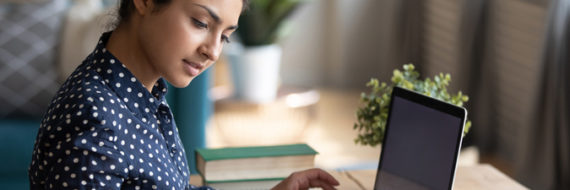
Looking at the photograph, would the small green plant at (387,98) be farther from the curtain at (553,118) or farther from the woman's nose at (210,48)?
the curtain at (553,118)

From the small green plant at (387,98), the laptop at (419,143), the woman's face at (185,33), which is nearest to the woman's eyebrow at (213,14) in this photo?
the woman's face at (185,33)

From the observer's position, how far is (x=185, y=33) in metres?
1.18

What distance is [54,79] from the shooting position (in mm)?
2883

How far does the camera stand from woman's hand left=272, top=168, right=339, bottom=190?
55.3 inches

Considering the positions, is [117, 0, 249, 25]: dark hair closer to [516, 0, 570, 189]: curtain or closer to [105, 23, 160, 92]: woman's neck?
[105, 23, 160, 92]: woman's neck

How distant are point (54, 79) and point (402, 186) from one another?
1794 millimetres

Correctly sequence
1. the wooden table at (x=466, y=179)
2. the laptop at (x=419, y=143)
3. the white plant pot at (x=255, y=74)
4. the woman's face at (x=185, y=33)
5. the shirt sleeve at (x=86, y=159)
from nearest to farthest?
1. the shirt sleeve at (x=86, y=159)
2. the woman's face at (x=185, y=33)
3. the laptop at (x=419, y=143)
4. the wooden table at (x=466, y=179)
5. the white plant pot at (x=255, y=74)

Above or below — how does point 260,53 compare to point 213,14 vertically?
below

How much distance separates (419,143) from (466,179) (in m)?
0.30

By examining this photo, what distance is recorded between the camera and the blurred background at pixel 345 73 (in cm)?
283

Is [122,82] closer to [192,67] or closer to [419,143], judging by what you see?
[192,67]

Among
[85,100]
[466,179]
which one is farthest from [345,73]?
[85,100]

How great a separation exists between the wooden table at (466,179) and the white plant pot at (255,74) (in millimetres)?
2318

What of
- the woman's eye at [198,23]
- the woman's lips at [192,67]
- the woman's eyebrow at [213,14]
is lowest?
the woman's lips at [192,67]
